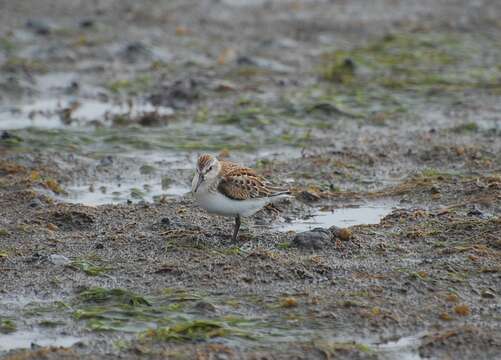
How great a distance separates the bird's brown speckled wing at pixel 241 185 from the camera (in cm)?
898

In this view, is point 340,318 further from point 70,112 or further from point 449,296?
point 70,112

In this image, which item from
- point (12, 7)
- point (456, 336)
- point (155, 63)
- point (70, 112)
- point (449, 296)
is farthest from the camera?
point (12, 7)

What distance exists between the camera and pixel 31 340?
23.1 ft

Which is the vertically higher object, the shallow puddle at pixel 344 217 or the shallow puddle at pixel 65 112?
the shallow puddle at pixel 65 112

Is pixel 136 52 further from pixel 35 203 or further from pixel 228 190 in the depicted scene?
pixel 228 190

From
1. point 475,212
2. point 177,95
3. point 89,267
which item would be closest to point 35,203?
point 89,267

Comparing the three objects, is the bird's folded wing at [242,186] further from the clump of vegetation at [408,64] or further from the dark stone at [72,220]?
the clump of vegetation at [408,64]

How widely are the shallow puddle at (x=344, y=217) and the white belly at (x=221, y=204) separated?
2.49 ft

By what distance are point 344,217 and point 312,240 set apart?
4.50 ft

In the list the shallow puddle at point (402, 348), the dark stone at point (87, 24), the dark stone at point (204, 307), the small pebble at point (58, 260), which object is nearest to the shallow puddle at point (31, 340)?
the dark stone at point (204, 307)

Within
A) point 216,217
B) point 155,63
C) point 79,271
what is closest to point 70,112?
point 155,63

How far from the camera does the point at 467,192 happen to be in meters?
10.4

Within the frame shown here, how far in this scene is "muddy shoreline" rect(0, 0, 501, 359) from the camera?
23.9ft

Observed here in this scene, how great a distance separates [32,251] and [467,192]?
4626mm
